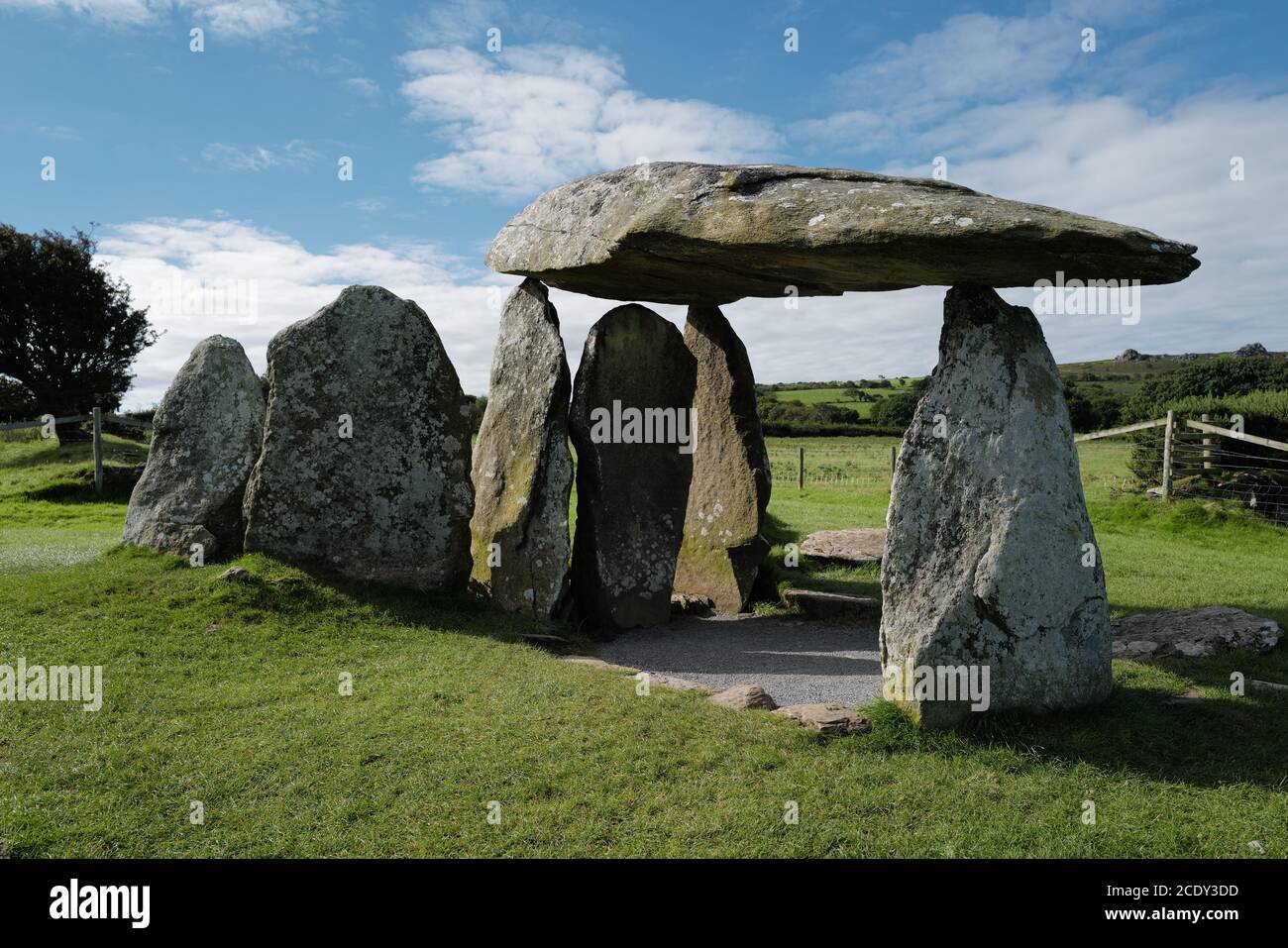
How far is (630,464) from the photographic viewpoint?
12.2 meters

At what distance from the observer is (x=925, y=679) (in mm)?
7262

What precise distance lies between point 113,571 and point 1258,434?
22.2m

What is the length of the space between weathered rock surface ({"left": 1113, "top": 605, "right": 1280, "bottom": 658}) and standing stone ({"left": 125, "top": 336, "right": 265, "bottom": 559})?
10.9 metres

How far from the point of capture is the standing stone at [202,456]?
39.3 ft

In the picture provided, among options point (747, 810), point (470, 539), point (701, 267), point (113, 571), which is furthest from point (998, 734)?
point (113, 571)

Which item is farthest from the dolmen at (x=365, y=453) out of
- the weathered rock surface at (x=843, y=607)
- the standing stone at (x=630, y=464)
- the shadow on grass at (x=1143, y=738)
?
the shadow on grass at (x=1143, y=738)

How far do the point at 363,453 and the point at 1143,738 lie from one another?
859cm

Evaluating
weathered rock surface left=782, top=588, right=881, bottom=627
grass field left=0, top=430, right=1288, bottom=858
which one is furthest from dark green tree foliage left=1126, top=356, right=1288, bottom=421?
grass field left=0, top=430, right=1288, bottom=858

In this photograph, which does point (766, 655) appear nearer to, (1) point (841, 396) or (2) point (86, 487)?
(2) point (86, 487)

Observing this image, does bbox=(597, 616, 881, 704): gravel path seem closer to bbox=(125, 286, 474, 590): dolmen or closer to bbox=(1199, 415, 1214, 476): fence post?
bbox=(125, 286, 474, 590): dolmen

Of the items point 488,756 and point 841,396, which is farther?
point 841,396

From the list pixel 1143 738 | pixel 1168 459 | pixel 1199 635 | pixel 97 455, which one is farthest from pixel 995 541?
pixel 97 455
